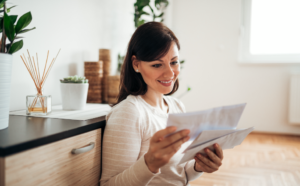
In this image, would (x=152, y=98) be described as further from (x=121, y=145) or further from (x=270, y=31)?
(x=270, y=31)

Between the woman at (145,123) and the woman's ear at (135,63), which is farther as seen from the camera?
the woman's ear at (135,63)

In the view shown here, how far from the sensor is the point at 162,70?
3.19 feet

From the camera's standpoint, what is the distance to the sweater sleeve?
826 millimetres

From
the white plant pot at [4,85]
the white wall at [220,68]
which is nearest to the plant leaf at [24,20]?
the white plant pot at [4,85]

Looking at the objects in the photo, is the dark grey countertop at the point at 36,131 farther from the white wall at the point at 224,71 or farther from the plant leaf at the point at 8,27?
the white wall at the point at 224,71

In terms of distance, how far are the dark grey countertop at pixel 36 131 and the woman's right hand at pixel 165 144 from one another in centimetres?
27

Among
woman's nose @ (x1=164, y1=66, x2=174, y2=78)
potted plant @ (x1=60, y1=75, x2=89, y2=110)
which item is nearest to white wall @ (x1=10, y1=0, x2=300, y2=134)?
potted plant @ (x1=60, y1=75, x2=89, y2=110)

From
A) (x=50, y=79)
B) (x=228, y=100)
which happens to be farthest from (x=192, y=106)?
(x=50, y=79)

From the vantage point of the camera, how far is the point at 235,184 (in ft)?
6.48

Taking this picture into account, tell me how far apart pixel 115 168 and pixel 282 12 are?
3662mm

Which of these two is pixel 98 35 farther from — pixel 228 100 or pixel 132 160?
pixel 228 100

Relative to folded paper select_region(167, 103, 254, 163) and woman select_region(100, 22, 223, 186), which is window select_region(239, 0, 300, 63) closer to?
woman select_region(100, 22, 223, 186)

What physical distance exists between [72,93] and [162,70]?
1.73 feet

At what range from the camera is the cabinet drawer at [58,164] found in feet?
1.88
